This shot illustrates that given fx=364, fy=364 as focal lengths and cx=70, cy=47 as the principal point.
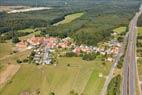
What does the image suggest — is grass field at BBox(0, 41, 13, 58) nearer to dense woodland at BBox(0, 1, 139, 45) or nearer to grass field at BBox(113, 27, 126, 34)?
dense woodland at BBox(0, 1, 139, 45)

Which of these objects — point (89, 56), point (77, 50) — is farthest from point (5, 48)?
point (89, 56)

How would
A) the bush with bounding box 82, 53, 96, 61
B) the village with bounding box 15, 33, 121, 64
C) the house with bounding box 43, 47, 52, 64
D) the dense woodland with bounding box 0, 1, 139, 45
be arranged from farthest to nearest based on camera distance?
1. the dense woodland with bounding box 0, 1, 139, 45
2. the village with bounding box 15, 33, 121, 64
3. the bush with bounding box 82, 53, 96, 61
4. the house with bounding box 43, 47, 52, 64

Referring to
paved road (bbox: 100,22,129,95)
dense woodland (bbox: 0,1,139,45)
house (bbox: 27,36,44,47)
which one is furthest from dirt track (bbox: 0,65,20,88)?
dense woodland (bbox: 0,1,139,45)

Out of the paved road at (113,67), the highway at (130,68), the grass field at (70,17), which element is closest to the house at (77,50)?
the paved road at (113,67)

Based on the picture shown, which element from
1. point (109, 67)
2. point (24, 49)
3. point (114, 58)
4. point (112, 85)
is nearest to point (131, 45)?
point (114, 58)

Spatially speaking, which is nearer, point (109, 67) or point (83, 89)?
point (83, 89)

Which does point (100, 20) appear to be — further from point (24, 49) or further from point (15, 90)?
point (15, 90)

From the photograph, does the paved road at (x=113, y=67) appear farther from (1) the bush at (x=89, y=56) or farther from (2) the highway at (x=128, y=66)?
(1) the bush at (x=89, y=56)
